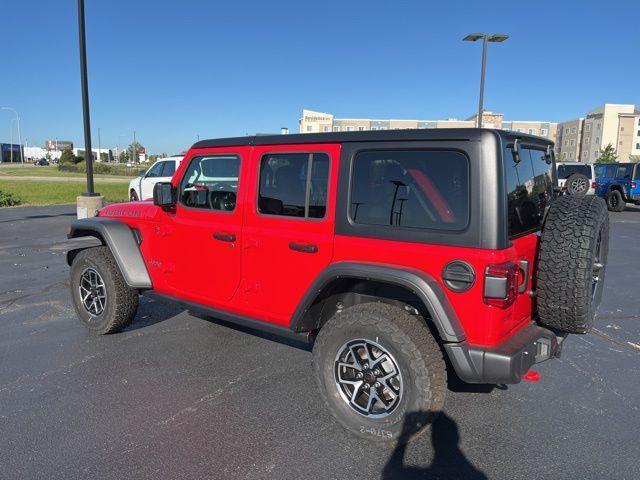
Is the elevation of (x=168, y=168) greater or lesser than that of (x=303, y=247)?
greater

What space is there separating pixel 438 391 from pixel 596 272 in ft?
4.77

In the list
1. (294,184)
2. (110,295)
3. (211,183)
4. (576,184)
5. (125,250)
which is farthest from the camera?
(110,295)

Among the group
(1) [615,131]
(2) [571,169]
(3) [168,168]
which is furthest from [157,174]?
(1) [615,131]

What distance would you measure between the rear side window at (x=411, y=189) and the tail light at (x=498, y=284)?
294 mm

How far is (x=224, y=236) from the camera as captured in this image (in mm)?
3576

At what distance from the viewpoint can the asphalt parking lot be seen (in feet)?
8.73

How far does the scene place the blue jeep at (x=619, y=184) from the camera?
18812 mm

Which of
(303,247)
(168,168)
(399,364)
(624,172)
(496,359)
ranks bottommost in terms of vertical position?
(399,364)

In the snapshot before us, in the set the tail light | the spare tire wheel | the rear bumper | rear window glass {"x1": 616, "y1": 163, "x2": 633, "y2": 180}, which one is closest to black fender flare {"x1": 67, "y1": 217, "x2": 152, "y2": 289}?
the rear bumper

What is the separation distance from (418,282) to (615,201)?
807 inches

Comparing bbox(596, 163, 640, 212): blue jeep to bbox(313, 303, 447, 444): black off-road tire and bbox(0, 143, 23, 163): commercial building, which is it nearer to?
bbox(313, 303, 447, 444): black off-road tire

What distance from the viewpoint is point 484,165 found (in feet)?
8.39

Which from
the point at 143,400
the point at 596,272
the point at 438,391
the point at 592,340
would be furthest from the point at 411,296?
the point at 592,340

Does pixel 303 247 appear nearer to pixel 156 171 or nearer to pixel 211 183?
pixel 211 183
